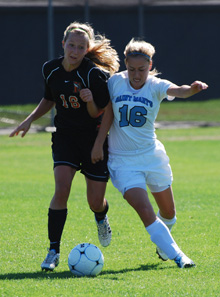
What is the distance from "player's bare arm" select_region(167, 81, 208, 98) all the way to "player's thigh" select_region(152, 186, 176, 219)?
2.82ft

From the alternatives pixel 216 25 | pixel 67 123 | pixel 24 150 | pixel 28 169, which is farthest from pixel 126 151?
pixel 216 25

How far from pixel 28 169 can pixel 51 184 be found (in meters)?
2.15

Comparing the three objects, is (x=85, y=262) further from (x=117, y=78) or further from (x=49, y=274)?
(x=117, y=78)

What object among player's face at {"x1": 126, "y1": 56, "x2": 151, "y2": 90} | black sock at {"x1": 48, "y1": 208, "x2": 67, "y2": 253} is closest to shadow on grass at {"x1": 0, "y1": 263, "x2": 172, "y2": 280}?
black sock at {"x1": 48, "y1": 208, "x2": 67, "y2": 253}

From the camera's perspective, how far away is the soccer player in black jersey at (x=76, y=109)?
5266mm

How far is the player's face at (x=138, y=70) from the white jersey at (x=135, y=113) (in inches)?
2.5

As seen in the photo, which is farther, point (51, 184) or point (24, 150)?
point (24, 150)

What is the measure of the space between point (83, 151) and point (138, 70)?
2.96 ft

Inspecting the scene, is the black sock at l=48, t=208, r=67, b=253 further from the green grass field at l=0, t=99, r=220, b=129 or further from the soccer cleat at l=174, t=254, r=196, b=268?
the green grass field at l=0, t=99, r=220, b=129

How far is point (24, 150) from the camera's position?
15664mm

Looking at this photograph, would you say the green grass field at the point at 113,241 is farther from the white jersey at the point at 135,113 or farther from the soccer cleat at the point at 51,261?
the white jersey at the point at 135,113

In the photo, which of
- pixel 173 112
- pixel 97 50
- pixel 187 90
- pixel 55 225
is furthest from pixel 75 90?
pixel 173 112

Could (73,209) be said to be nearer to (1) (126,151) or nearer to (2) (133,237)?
(2) (133,237)

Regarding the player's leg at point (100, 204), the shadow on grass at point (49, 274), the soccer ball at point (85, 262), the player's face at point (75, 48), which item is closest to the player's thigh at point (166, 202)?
the player's leg at point (100, 204)
